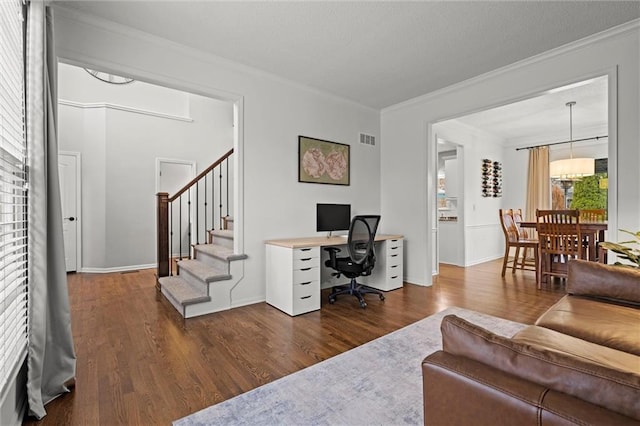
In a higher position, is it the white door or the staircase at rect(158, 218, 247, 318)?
the white door

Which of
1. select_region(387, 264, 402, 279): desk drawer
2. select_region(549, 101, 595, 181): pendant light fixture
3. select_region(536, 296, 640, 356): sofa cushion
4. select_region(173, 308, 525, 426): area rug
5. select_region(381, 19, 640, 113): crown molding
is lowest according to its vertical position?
select_region(173, 308, 525, 426): area rug

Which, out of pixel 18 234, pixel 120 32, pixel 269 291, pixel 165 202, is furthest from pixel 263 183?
pixel 18 234

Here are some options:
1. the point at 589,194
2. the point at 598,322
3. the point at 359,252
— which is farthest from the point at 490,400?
the point at 589,194

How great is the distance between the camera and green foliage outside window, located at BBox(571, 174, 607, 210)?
6020 millimetres

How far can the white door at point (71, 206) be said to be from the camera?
517 cm

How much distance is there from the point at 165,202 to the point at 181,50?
198 centimetres

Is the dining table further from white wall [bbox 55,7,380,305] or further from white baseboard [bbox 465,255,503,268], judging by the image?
white wall [bbox 55,7,380,305]

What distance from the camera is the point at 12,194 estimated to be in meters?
1.49

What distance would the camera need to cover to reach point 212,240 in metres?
4.57

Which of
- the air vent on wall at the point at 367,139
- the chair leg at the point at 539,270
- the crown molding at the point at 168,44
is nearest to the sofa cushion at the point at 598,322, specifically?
the chair leg at the point at 539,270

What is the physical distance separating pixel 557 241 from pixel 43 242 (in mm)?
5441

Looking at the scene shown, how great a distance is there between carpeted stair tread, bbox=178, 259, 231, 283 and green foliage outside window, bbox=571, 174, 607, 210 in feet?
22.6

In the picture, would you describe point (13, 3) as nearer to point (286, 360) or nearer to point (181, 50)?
point (181, 50)

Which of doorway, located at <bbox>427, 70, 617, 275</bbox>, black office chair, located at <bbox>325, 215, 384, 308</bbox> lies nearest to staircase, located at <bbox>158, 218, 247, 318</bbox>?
black office chair, located at <bbox>325, 215, 384, 308</bbox>
